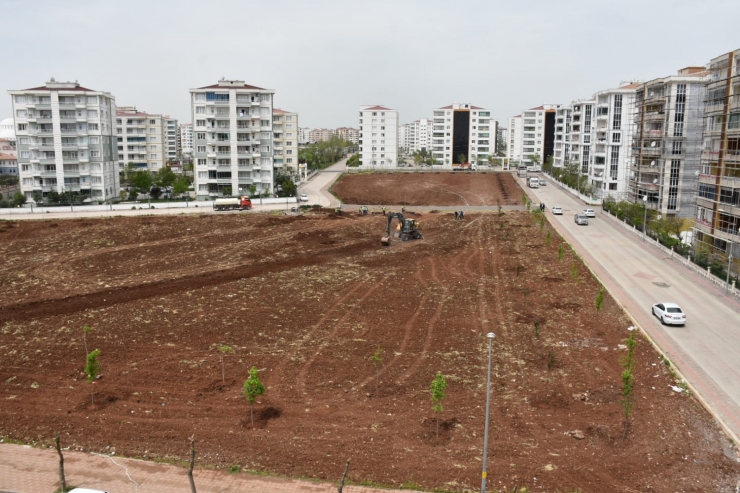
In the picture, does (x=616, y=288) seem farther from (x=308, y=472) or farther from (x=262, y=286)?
(x=308, y=472)

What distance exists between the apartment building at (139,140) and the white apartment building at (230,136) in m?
38.0

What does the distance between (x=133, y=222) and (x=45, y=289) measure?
2518 cm

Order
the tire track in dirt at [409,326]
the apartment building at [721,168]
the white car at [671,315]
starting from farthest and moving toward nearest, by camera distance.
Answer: the apartment building at [721,168] < the white car at [671,315] < the tire track in dirt at [409,326]

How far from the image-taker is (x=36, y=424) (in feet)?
54.7

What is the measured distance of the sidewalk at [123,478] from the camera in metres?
13.6

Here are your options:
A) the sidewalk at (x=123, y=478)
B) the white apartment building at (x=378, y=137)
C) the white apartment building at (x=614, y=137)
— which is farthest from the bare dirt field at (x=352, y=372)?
the white apartment building at (x=378, y=137)

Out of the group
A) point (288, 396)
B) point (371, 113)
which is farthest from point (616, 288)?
point (371, 113)

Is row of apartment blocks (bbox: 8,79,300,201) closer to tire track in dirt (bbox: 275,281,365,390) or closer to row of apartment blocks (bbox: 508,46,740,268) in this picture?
row of apartment blocks (bbox: 508,46,740,268)

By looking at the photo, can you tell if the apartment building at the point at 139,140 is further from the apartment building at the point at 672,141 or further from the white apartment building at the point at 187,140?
the apartment building at the point at 672,141

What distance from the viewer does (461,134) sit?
445 ft

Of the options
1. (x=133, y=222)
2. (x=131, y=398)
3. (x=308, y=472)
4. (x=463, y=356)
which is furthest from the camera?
(x=133, y=222)

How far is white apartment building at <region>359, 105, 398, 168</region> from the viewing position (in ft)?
417

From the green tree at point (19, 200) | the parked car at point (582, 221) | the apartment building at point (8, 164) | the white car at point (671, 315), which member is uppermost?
Result: the apartment building at point (8, 164)

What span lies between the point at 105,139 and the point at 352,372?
65.6 m
